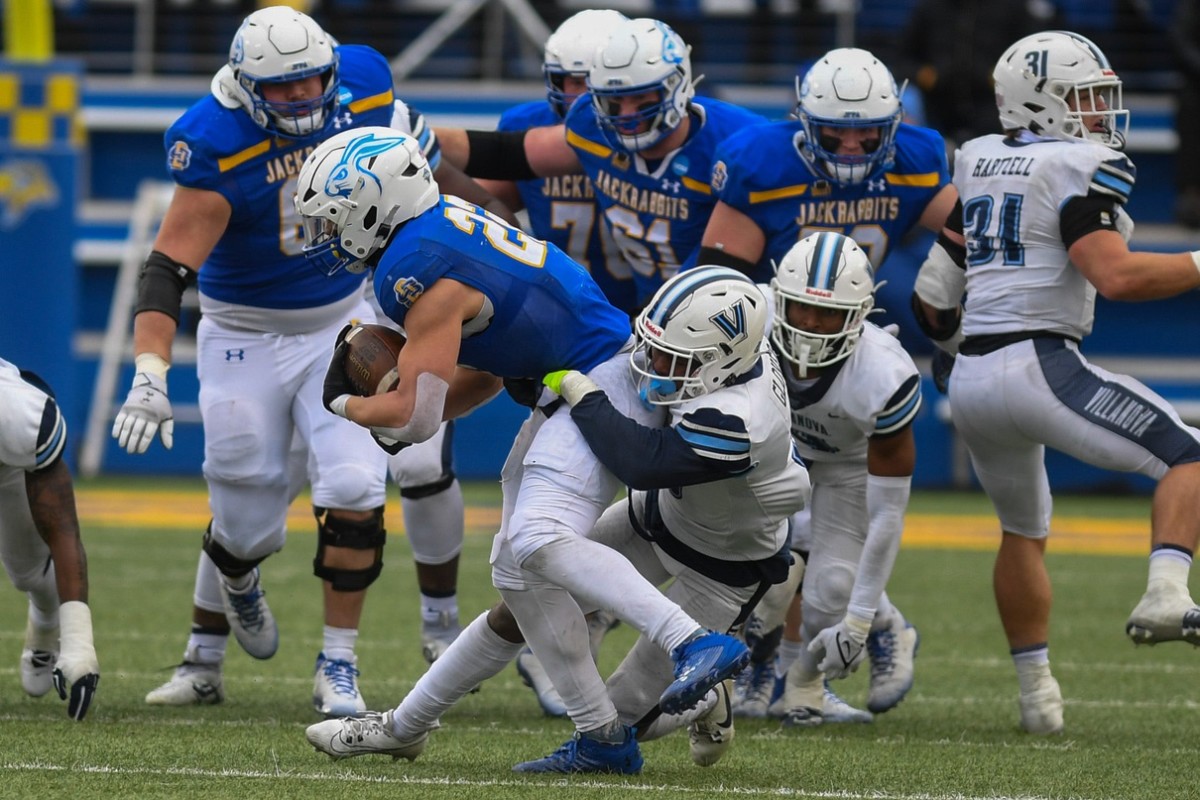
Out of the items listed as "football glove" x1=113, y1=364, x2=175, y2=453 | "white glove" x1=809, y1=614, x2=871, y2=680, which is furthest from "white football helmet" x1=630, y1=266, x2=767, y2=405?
"football glove" x1=113, y1=364, x2=175, y2=453

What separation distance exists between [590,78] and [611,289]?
0.84 metres

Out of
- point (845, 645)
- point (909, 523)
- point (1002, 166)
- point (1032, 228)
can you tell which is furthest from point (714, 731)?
point (909, 523)

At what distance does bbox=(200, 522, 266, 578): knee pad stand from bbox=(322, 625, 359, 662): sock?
0.31m

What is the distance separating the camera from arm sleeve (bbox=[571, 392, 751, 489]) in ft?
13.4

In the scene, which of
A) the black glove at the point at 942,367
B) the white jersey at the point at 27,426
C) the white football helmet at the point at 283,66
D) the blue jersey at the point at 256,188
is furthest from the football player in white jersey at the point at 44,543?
the black glove at the point at 942,367

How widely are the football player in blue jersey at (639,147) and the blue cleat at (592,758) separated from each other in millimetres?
2103

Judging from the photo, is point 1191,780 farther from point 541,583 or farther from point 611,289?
point 611,289

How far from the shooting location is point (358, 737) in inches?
164

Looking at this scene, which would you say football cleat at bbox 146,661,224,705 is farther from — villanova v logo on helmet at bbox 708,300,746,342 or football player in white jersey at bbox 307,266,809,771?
villanova v logo on helmet at bbox 708,300,746,342

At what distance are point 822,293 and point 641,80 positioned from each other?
111 centimetres

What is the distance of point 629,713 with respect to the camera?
14.5ft

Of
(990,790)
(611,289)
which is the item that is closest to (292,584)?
(611,289)

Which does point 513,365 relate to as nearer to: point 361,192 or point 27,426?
point 361,192

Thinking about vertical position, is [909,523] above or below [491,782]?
below
